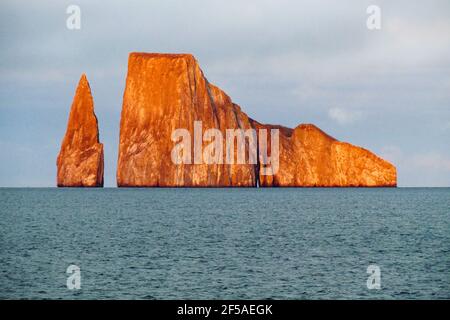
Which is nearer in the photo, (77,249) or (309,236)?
(77,249)

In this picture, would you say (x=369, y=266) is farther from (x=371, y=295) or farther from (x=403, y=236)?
(x=403, y=236)

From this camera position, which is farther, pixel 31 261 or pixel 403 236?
pixel 403 236

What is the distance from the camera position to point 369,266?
41.8m

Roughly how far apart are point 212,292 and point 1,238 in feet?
96.3

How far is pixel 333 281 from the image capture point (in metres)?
36.6

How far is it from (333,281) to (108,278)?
11.3 meters

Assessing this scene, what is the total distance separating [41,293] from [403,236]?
35.7m

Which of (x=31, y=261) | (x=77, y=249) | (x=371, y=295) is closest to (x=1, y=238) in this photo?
(x=77, y=249)

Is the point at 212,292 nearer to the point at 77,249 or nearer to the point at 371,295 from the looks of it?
the point at 371,295
